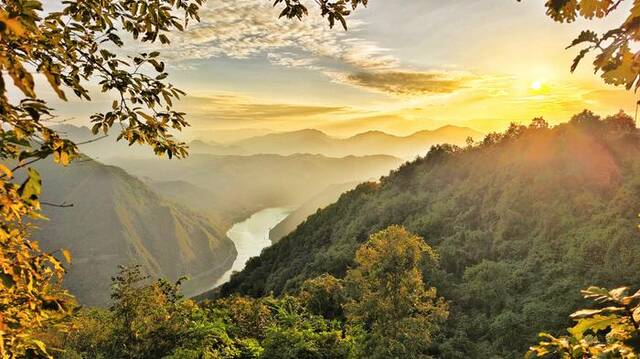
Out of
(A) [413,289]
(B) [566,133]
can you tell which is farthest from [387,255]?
(B) [566,133]

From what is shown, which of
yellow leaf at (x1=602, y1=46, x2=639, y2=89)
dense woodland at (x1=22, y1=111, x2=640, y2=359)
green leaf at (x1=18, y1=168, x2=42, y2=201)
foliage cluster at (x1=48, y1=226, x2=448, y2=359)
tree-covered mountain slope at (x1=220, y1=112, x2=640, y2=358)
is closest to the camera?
yellow leaf at (x1=602, y1=46, x2=639, y2=89)

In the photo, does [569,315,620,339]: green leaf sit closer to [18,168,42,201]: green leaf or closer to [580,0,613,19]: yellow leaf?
[580,0,613,19]: yellow leaf

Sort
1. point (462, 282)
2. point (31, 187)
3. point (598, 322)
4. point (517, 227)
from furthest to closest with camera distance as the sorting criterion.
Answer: point (517, 227)
point (462, 282)
point (31, 187)
point (598, 322)

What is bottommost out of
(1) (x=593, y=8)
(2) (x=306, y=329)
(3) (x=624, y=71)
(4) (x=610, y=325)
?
(2) (x=306, y=329)

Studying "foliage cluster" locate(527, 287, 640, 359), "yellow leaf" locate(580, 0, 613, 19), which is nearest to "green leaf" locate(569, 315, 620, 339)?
"foliage cluster" locate(527, 287, 640, 359)

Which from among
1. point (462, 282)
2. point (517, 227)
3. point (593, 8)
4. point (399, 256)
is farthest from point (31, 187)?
point (517, 227)

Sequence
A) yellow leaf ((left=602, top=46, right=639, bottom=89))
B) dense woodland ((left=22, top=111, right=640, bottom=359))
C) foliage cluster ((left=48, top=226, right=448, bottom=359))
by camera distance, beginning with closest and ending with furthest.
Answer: yellow leaf ((left=602, top=46, right=639, bottom=89)), foliage cluster ((left=48, top=226, right=448, bottom=359)), dense woodland ((left=22, top=111, right=640, bottom=359))

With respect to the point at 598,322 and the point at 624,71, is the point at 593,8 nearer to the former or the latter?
the point at 624,71

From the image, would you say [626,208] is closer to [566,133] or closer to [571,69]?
[566,133]

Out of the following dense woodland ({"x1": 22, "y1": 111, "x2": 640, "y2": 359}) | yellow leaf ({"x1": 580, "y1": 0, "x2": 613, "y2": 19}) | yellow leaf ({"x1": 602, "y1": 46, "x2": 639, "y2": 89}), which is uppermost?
yellow leaf ({"x1": 580, "y1": 0, "x2": 613, "y2": 19})
